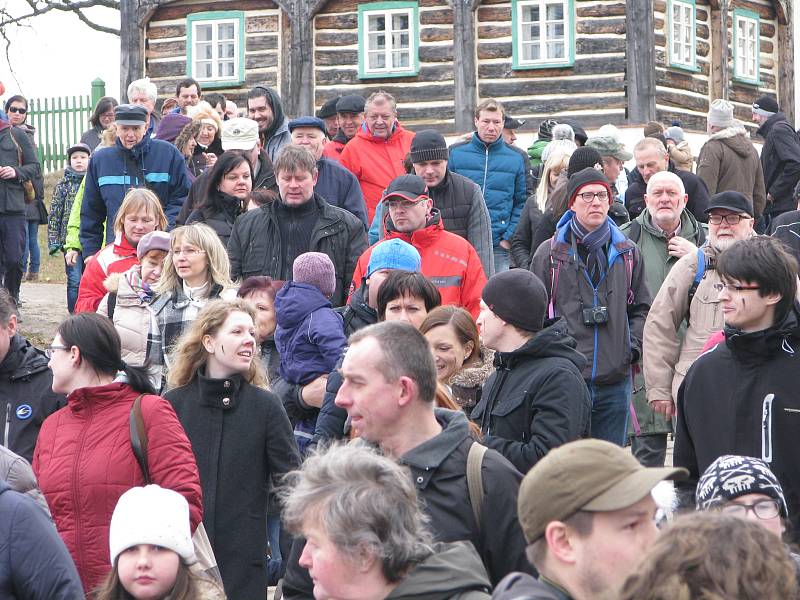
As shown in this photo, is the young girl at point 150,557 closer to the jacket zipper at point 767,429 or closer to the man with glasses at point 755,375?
the man with glasses at point 755,375

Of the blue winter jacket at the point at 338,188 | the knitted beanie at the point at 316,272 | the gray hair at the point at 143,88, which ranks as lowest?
the knitted beanie at the point at 316,272

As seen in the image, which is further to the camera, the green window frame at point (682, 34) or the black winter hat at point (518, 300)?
the green window frame at point (682, 34)

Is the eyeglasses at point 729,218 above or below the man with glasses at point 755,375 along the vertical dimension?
above

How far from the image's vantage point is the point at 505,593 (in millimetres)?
3217

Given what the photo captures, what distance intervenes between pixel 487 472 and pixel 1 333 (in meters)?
3.14

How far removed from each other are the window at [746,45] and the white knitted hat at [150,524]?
779 inches

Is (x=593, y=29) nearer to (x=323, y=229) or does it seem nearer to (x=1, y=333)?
(x=323, y=229)

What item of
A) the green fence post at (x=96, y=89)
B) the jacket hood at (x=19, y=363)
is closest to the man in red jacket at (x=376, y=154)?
the jacket hood at (x=19, y=363)

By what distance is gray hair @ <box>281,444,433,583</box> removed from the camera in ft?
11.7

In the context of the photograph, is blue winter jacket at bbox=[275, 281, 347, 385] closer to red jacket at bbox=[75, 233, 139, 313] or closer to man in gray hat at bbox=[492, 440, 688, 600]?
red jacket at bbox=[75, 233, 139, 313]

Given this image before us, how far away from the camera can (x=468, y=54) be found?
70.9 feet

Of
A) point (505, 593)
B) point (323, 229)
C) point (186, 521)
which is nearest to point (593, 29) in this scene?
point (323, 229)

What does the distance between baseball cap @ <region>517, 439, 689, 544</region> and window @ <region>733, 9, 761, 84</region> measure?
2084cm

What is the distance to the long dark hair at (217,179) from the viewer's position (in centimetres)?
998
